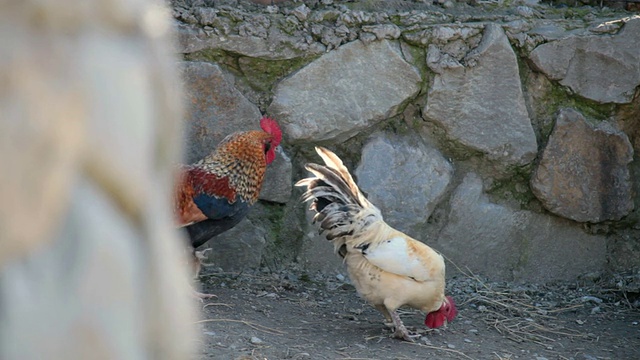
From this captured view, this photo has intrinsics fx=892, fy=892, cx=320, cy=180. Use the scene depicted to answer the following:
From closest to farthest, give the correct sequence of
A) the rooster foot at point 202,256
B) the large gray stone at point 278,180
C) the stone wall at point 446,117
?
the rooster foot at point 202,256, the stone wall at point 446,117, the large gray stone at point 278,180

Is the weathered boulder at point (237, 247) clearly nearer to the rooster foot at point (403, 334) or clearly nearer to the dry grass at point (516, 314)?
the rooster foot at point (403, 334)

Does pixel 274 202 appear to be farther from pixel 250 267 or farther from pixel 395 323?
pixel 395 323

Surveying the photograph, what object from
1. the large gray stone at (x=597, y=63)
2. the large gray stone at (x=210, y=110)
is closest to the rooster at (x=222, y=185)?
the large gray stone at (x=210, y=110)

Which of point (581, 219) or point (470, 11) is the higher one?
point (470, 11)

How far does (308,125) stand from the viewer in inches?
174

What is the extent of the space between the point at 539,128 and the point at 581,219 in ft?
1.89

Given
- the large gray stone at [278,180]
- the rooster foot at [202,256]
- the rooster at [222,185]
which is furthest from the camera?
the large gray stone at [278,180]

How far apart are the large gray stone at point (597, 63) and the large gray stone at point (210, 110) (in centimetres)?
151

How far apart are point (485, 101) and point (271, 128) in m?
1.16

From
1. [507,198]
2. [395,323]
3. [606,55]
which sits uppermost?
[606,55]

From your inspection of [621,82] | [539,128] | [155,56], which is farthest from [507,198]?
[155,56]

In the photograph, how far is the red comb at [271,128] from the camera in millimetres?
4199

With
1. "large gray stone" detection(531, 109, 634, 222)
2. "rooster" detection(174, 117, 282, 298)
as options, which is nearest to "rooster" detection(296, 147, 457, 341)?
"rooster" detection(174, 117, 282, 298)

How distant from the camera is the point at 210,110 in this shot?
430cm
